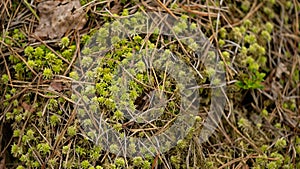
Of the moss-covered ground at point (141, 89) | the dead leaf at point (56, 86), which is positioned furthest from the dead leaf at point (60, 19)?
the dead leaf at point (56, 86)

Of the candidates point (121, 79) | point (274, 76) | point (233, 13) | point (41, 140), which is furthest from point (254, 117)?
point (41, 140)

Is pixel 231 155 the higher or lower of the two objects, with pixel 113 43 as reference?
lower

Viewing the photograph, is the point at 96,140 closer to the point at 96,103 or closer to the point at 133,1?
the point at 96,103

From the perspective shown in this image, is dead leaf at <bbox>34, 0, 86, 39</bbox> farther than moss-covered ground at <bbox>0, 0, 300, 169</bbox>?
Yes

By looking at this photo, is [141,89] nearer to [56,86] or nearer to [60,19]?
[56,86]

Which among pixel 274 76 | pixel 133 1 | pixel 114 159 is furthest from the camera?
pixel 274 76

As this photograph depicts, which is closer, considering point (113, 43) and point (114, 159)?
point (114, 159)

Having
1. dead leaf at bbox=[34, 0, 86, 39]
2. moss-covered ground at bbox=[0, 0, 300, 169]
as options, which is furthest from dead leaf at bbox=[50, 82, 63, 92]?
dead leaf at bbox=[34, 0, 86, 39]

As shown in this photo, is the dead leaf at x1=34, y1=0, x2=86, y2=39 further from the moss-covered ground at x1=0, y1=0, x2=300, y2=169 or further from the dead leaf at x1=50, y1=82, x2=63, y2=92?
the dead leaf at x1=50, y1=82, x2=63, y2=92
